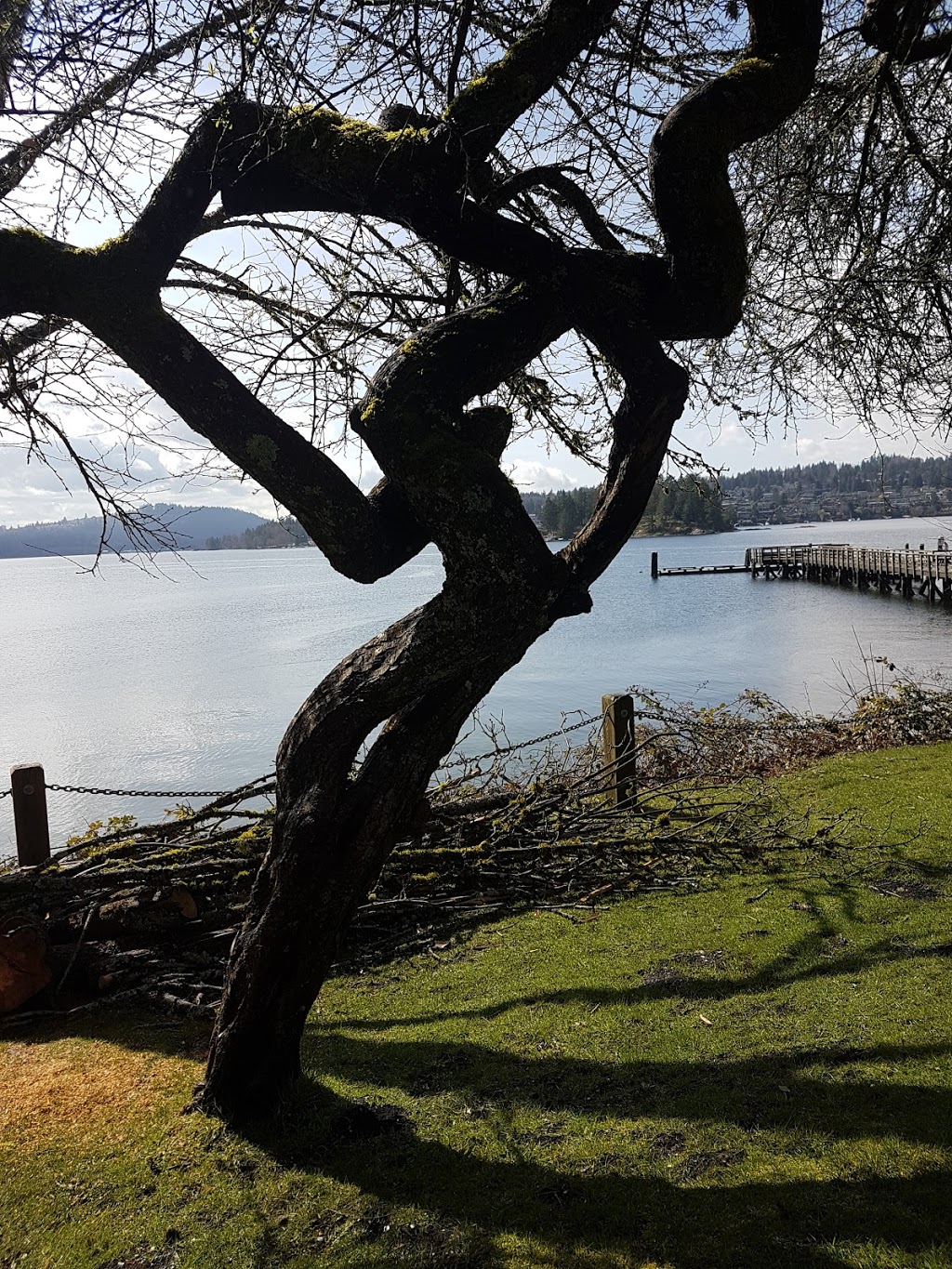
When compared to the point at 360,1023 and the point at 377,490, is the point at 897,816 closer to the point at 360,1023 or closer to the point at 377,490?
the point at 360,1023

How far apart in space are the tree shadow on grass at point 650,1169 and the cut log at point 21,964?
6.97 feet

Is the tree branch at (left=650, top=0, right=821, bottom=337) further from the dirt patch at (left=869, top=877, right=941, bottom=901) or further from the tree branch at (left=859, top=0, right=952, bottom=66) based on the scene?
the dirt patch at (left=869, top=877, right=941, bottom=901)

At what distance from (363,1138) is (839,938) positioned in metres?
2.99

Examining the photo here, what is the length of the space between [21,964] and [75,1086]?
1304 millimetres

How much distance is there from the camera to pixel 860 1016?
4016mm

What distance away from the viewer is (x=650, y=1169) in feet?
10.2

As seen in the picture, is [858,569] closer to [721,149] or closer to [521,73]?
[721,149]

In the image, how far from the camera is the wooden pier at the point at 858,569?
43094 mm

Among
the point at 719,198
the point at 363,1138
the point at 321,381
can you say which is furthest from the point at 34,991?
the point at 719,198

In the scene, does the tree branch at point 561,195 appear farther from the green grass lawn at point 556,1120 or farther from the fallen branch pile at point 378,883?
the fallen branch pile at point 378,883

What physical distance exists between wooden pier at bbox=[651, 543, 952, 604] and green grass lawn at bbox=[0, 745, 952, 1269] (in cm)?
4143

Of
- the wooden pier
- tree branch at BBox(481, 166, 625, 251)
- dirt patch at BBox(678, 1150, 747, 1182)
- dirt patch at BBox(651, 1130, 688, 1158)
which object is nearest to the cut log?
dirt patch at BBox(651, 1130, 688, 1158)

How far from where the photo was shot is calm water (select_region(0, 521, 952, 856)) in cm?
1870

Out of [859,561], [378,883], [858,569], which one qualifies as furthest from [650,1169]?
[858,569]
